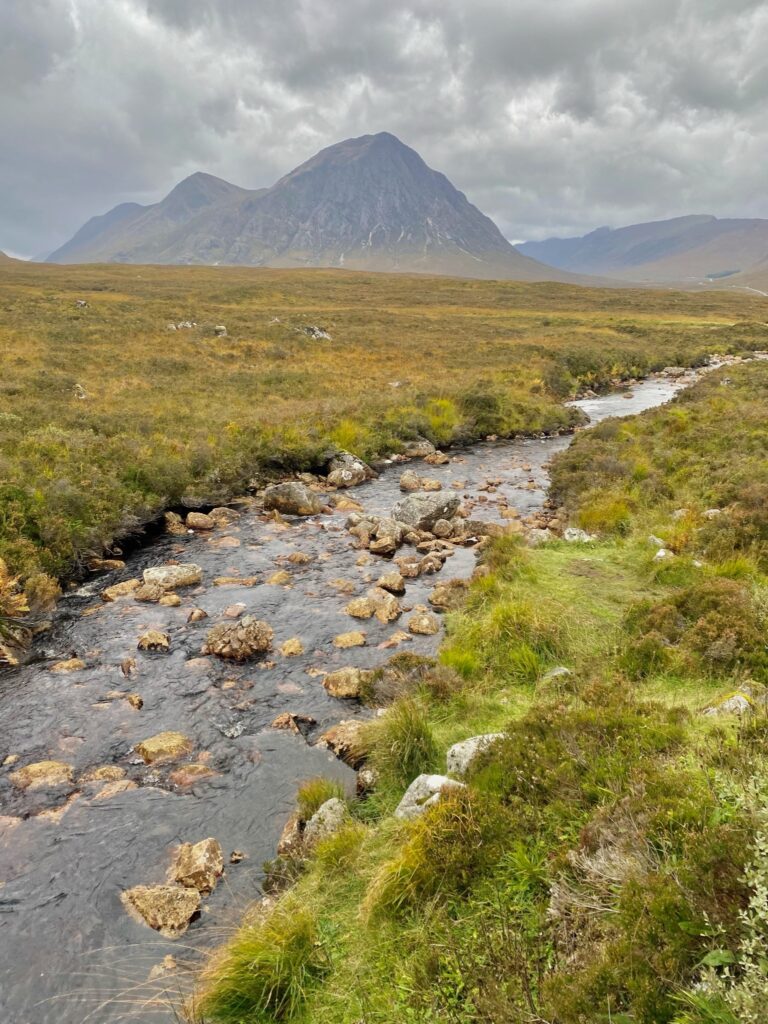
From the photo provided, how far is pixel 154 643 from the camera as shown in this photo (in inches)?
470

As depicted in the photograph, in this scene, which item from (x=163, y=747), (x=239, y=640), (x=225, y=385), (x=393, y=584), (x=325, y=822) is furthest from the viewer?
(x=225, y=385)

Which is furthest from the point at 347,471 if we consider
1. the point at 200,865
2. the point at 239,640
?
the point at 200,865

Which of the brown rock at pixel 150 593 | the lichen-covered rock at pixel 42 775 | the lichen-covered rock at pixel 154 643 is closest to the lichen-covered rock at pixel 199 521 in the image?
the brown rock at pixel 150 593

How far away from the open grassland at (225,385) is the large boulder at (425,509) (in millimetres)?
7030

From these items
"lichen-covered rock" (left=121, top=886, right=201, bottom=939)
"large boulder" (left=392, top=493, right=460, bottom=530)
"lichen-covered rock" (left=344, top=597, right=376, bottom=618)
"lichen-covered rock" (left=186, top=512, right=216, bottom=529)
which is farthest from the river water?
"large boulder" (left=392, top=493, right=460, bottom=530)

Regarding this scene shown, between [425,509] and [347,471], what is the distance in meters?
6.42

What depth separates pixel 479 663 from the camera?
32.5ft

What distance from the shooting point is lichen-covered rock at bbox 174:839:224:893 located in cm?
671

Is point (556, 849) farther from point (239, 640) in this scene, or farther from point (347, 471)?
point (347, 471)

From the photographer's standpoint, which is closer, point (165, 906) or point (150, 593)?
point (165, 906)

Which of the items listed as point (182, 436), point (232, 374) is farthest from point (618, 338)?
point (182, 436)

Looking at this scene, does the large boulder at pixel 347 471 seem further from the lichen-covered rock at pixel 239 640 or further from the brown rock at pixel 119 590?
the lichen-covered rock at pixel 239 640

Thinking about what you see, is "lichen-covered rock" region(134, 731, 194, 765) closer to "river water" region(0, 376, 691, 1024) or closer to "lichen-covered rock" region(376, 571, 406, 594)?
"river water" region(0, 376, 691, 1024)

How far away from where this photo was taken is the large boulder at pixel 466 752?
22.5 ft
